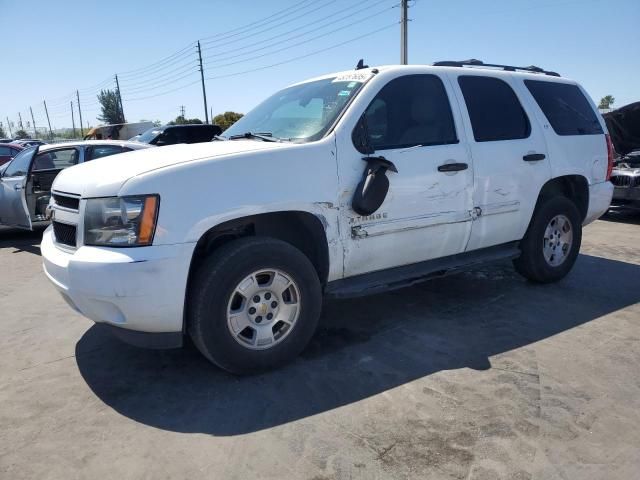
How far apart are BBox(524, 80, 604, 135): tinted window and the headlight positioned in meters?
3.77

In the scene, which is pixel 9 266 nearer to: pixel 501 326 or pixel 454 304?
pixel 454 304

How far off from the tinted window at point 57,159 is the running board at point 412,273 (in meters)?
6.32

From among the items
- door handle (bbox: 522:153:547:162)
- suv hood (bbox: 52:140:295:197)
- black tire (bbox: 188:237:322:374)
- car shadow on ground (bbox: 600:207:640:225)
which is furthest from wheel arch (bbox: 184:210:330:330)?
car shadow on ground (bbox: 600:207:640:225)

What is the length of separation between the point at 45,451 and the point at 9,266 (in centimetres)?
487

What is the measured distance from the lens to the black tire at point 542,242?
15.7 ft

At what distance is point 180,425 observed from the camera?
276 cm

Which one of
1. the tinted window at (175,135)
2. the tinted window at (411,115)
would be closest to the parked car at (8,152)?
the tinted window at (175,135)

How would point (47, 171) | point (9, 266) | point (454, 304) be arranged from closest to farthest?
1. point (454, 304)
2. point (9, 266)
3. point (47, 171)

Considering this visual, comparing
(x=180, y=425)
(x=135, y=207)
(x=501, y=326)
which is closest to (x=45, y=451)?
(x=180, y=425)

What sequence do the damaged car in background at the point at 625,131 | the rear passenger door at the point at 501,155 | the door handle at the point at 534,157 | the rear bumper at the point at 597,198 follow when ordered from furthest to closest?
1. the damaged car in background at the point at 625,131
2. the rear bumper at the point at 597,198
3. the door handle at the point at 534,157
4. the rear passenger door at the point at 501,155

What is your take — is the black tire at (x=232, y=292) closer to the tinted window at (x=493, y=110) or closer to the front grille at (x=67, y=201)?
the front grille at (x=67, y=201)

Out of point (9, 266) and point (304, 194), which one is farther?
point (9, 266)

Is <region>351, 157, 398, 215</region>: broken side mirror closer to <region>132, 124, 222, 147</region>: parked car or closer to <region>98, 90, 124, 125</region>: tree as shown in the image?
<region>132, 124, 222, 147</region>: parked car

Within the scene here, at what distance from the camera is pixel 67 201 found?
10.8ft
